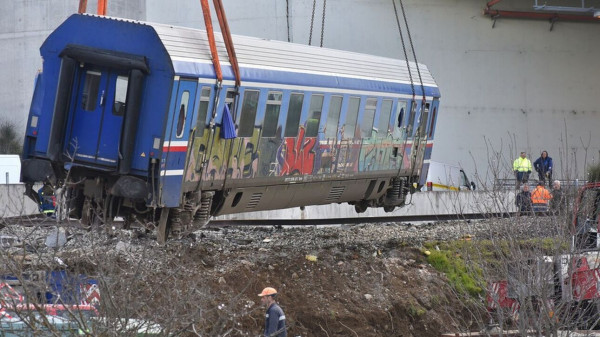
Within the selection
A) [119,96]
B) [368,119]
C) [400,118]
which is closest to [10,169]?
[400,118]

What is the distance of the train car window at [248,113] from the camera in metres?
15.9

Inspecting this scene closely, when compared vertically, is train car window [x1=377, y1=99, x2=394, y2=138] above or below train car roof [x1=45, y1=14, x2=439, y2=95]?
below

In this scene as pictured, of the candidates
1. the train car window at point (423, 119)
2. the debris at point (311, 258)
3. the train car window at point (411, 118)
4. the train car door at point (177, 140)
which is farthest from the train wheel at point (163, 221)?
the train car window at point (423, 119)

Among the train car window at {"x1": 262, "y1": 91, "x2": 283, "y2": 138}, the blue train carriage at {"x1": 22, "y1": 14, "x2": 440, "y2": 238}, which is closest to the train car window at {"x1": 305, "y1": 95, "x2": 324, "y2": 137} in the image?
the blue train carriage at {"x1": 22, "y1": 14, "x2": 440, "y2": 238}

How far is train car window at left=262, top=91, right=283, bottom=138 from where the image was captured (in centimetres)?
1648

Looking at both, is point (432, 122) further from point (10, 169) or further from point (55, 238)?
point (10, 169)

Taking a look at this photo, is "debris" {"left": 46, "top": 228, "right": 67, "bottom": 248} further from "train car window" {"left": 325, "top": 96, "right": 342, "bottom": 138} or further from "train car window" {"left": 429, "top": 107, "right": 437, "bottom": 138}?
"train car window" {"left": 429, "top": 107, "right": 437, "bottom": 138}

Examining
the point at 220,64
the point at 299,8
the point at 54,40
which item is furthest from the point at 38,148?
the point at 299,8

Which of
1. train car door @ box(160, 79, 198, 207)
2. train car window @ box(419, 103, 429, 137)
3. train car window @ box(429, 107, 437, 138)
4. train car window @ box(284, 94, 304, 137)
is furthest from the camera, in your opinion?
train car window @ box(429, 107, 437, 138)

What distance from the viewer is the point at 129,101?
14523 mm

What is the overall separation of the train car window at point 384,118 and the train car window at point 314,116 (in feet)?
7.37

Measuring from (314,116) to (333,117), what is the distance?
68 cm

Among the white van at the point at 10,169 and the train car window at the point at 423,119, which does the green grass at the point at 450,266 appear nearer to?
the train car window at the point at 423,119

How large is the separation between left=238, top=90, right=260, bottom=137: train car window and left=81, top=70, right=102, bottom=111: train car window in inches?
87.2
